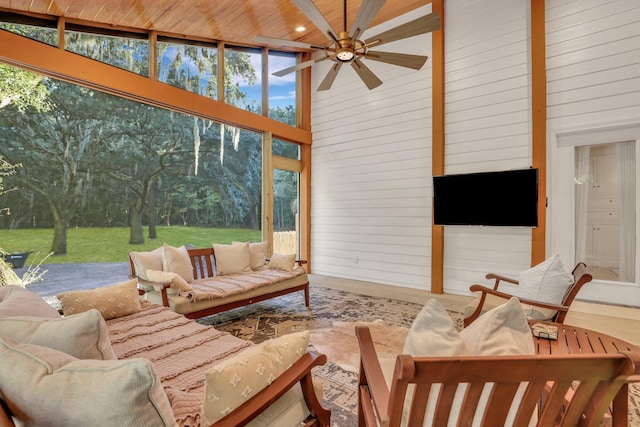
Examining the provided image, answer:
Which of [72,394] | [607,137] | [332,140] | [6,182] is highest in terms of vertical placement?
[332,140]

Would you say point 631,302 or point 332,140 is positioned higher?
point 332,140

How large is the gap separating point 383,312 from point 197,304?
2.25 metres

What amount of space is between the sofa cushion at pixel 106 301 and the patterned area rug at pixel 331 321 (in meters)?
1.09

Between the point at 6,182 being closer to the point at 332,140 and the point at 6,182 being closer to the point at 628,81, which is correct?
the point at 332,140

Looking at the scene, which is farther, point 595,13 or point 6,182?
point 595,13

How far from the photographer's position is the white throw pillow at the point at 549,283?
Answer: 2.44m

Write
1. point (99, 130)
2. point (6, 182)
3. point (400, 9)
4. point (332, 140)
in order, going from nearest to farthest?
point (6, 182), point (99, 130), point (400, 9), point (332, 140)

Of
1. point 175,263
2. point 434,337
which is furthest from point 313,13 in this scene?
point 175,263

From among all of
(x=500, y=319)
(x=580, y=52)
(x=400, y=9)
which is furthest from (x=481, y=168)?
(x=500, y=319)

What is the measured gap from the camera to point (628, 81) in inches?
144

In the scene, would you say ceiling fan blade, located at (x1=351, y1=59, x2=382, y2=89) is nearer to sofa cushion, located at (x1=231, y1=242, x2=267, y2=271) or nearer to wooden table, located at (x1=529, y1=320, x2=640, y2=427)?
sofa cushion, located at (x1=231, y1=242, x2=267, y2=271)

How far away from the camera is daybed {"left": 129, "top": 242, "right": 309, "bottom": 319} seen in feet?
9.50

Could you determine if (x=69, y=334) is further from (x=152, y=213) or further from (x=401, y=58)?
(x=152, y=213)

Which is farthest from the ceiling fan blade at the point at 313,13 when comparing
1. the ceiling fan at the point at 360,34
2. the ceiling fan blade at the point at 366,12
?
the ceiling fan blade at the point at 366,12
